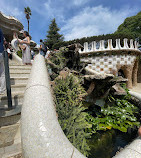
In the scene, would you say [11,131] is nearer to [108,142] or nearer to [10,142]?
[10,142]

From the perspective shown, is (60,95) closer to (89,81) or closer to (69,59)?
(89,81)

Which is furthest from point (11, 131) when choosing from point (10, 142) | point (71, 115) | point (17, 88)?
point (17, 88)

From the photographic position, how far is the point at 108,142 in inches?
101

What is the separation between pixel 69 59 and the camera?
14.4 feet

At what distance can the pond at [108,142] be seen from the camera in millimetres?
2215

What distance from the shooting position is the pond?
2.21 meters

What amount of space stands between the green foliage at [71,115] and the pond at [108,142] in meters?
0.33

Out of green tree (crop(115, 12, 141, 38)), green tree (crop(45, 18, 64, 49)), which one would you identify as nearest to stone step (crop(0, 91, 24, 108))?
green tree (crop(45, 18, 64, 49))

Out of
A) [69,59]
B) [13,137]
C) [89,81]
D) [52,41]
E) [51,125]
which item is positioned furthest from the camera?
[52,41]

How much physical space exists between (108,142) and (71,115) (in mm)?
1601

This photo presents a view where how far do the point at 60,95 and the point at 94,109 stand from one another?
2.20m

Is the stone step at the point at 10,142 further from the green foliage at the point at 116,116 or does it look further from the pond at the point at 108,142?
the green foliage at the point at 116,116

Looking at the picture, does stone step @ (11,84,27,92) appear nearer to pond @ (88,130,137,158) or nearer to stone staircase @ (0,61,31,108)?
stone staircase @ (0,61,31,108)

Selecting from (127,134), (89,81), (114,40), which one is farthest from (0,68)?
(114,40)
